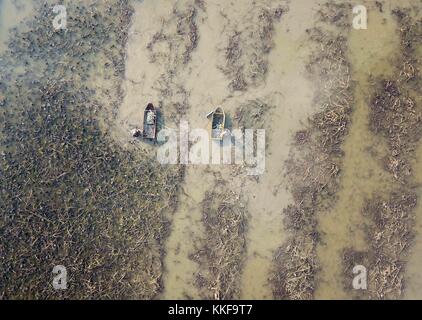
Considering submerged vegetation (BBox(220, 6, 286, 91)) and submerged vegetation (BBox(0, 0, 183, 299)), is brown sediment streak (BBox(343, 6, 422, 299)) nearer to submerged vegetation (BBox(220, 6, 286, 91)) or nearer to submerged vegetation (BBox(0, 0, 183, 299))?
submerged vegetation (BBox(220, 6, 286, 91))

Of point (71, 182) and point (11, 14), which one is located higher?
point (11, 14)

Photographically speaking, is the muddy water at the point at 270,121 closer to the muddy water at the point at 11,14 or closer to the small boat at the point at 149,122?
the small boat at the point at 149,122

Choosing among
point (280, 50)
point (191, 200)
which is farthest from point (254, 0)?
point (191, 200)

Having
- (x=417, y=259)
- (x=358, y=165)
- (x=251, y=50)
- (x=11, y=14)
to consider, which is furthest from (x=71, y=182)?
(x=417, y=259)

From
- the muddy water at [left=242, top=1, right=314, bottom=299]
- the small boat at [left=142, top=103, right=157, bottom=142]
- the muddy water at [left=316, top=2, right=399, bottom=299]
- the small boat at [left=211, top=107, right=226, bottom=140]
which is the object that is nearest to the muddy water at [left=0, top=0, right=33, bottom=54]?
the small boat at [left=142, top=103, right=157, bottom=142]

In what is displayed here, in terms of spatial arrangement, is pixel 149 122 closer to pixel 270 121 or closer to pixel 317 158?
pixel 270 121

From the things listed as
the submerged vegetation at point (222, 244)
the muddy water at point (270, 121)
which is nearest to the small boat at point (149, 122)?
the muddy water at point (270, 121)
